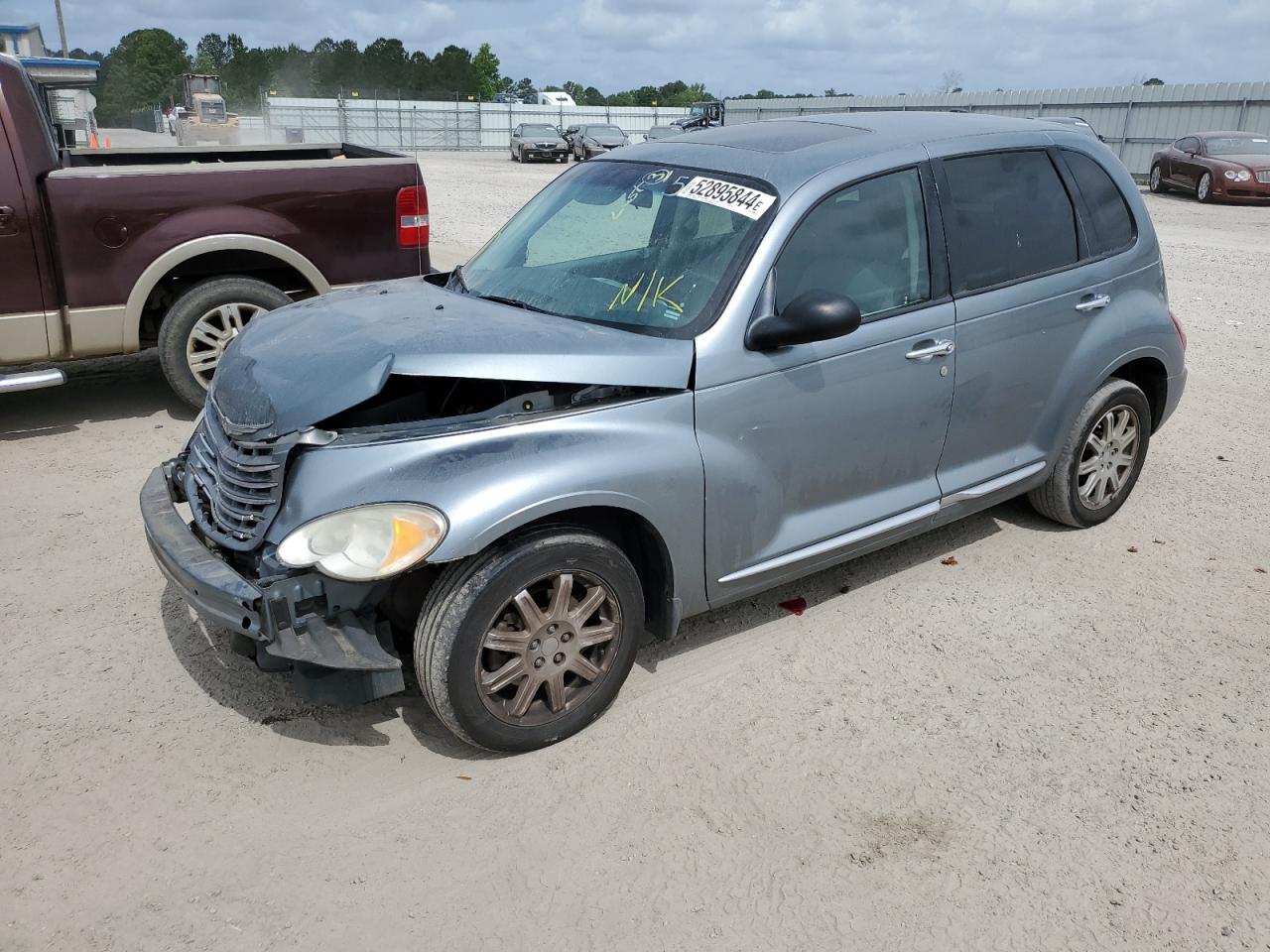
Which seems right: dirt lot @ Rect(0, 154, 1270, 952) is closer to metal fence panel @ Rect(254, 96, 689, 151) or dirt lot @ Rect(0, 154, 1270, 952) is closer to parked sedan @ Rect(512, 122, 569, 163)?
parked sedan @ Rect(512, 122, 569, 163)

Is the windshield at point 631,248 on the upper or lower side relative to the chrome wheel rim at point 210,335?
upper

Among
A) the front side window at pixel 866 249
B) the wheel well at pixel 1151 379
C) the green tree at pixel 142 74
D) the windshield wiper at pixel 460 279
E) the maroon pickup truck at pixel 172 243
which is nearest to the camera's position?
the front side window at pixel 866 249

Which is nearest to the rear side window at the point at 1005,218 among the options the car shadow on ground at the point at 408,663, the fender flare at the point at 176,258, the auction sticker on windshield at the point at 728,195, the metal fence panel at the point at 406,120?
the auction sticker on windshield at the point at 728,195

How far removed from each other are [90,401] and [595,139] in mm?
31270

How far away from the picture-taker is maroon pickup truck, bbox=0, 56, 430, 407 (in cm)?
605

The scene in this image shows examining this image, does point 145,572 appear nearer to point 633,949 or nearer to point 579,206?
point 579,206

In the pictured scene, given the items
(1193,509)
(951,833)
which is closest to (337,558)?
(951,833)

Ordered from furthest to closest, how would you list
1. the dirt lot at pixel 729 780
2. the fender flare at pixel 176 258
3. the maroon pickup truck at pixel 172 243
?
the fender flare at pixel 176 258, the maroon pickup truck at pixel 172 243, the dirt lot at pixel 729 780

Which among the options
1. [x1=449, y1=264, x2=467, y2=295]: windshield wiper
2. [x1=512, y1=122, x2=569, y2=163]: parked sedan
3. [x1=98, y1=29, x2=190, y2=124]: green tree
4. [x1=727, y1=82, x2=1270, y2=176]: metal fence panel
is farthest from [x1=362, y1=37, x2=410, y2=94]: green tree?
[x1=449, y1=264, x2=467, y2=295]: windshield wiper

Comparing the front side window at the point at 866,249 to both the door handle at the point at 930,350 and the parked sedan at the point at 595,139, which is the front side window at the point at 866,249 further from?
the parked sedan at the point at 595,139

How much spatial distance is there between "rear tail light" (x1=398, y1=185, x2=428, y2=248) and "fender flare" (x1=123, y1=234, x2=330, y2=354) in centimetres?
71

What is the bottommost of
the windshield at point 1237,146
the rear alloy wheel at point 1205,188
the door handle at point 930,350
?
the rear alloy wheel at point 1205,188

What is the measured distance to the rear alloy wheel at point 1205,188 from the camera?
21.3m

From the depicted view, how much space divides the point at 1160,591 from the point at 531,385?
294 centimetres
